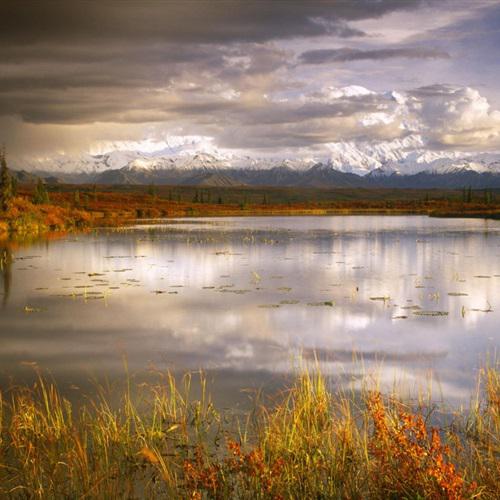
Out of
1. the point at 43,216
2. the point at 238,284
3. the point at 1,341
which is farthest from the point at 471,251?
the point at 43,216

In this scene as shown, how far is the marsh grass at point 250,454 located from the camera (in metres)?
7.27

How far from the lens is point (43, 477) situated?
8.20 meters

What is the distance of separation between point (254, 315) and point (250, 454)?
466 inches

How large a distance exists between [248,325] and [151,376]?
5431 millimetres

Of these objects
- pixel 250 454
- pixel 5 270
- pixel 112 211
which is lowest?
pixel 5 270

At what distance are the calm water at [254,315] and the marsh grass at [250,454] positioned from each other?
189 cm

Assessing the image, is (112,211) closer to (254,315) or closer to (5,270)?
(5,270)

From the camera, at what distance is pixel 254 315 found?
1931cm

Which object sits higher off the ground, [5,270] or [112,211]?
[112,211]

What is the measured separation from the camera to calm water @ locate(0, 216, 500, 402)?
13.6 metres

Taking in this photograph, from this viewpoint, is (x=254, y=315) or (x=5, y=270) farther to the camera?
(x=5, y=270)

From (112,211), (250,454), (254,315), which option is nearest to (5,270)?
(254,315)

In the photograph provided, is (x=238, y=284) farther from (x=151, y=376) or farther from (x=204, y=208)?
(x=204, y=208)

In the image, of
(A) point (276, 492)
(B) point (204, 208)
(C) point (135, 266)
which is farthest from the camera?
(B) point (204, 208)
